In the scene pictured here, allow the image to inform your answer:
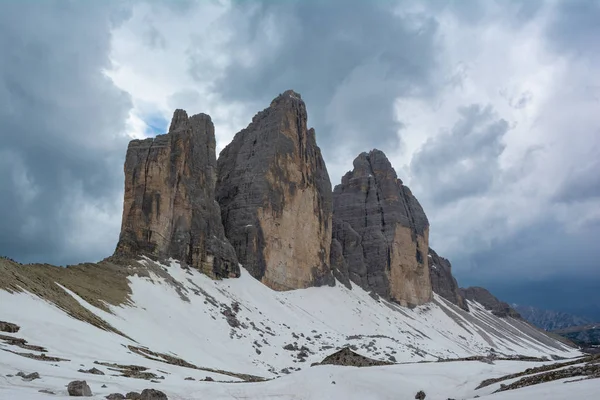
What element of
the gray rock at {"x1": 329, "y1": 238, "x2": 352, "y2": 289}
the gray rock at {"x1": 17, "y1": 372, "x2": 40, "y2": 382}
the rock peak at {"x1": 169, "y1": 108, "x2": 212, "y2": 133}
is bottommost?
the gray rock at {"x1": 17, "y1": 372, "x2": 40, "y2": 382}

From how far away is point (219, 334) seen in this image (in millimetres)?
40469

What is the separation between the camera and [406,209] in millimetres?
110812

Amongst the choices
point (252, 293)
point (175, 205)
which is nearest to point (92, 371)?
point (175, 205)

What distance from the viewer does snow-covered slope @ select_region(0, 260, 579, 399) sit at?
52.5 ft

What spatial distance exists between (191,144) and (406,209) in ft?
214

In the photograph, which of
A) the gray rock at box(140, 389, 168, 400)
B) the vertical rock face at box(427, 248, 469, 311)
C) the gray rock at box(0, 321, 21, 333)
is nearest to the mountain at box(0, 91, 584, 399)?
the gray rock at box(0, 321, 21, 333)

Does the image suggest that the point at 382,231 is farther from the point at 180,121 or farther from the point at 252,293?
the point at 180,121

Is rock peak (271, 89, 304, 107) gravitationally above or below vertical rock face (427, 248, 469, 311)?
above

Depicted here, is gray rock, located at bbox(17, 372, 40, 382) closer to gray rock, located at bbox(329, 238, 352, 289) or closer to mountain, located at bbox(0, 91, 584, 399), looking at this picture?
mountain, located at bbox(0, 91, 584, 399)

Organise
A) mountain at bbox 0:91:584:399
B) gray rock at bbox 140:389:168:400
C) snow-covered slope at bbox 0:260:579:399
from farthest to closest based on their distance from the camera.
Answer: mountain at bbox 0:91:584:399, snow-covered slope at bbox 0:260:579:399, gray rock at bbox 140:389:168:400

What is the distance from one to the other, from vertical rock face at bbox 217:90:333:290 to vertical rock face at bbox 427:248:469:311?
5221 cm

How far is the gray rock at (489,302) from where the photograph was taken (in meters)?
142

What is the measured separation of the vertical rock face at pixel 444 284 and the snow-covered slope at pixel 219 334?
21436mm

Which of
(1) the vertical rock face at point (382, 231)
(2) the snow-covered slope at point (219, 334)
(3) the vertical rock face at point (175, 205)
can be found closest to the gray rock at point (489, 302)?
(2) the snow-covered slope at point (219, 334)
